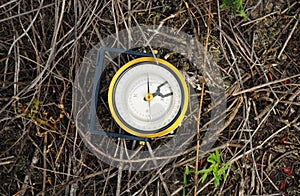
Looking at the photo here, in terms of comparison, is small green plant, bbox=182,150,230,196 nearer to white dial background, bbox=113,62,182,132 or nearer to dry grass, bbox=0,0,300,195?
dry grass, bbox=0,0,300,195

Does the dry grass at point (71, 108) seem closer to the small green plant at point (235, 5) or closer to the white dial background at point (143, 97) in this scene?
the small green plant at point (235, 5)

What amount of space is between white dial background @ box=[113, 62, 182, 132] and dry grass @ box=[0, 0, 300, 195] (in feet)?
0.61

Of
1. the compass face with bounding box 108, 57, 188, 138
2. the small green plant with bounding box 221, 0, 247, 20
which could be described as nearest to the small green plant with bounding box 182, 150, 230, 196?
the compass face with bounding box 108, 57, 188, 138

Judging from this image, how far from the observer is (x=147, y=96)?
182 centimetres

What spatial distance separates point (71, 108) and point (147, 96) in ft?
1.04

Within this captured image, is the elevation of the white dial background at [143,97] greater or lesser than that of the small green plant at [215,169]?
greater

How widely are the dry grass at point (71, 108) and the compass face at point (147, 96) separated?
0.17 metres

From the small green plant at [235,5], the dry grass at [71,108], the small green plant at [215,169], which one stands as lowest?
the small green plant at [215,169]

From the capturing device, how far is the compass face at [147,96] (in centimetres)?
183

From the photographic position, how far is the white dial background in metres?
1.83

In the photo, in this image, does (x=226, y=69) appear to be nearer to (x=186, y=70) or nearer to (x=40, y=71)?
(x=186, y=70)

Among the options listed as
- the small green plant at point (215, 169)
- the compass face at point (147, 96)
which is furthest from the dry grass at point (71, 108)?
the compass face at point (147, 96)

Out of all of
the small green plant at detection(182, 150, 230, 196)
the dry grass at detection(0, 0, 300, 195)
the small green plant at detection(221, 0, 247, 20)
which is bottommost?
the small green plant at detection(182, 150, 230, 196)

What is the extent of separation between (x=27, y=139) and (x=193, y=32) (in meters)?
0.78
